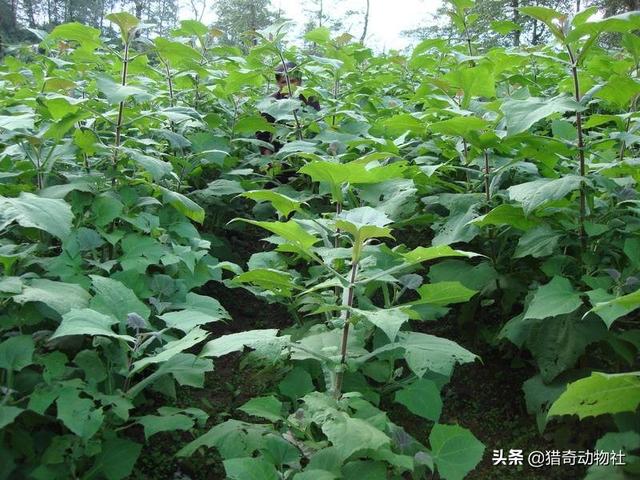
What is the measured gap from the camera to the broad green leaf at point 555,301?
6.26 feet

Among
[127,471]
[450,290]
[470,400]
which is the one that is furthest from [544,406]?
[127,471]

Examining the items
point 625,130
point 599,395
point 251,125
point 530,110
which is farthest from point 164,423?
point 625,130

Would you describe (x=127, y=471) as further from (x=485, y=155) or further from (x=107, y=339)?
(x=485, y=155)

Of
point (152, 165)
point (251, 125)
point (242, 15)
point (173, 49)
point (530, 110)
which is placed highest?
point (242, 15)

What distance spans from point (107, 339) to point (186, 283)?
0.60 m

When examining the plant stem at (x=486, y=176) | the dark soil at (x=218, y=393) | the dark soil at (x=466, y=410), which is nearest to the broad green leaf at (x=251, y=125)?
the dark soil at (x=218, y=393)

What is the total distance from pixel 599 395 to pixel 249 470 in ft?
3.06

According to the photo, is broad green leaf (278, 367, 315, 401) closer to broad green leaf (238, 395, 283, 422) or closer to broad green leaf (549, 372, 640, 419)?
broad green leaf (238, 395, 283, 422)

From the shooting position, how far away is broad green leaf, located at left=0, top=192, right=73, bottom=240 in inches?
68.8

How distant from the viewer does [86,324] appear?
5.40ft

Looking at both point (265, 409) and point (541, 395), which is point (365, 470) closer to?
point (265, 409)

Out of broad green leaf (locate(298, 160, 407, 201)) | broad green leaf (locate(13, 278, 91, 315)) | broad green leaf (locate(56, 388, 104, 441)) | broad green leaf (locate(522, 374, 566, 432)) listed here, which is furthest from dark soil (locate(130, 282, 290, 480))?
broad green leaf (locate(522, 374, 566, 432))

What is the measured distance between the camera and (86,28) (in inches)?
109

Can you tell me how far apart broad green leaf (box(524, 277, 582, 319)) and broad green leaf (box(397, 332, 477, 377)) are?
336mm
